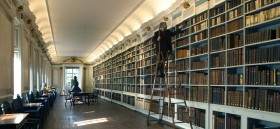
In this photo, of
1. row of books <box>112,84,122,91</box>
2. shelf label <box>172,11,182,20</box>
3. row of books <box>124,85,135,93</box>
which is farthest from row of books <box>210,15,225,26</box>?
row of books <box>112,84,122,91</box>

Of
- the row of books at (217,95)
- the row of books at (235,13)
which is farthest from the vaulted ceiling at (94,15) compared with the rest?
the row of books at (217,95)

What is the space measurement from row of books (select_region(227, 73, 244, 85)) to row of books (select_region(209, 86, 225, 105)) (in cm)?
35

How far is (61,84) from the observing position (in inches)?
1168

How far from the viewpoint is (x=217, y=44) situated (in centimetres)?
598

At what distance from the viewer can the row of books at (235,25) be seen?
524cm

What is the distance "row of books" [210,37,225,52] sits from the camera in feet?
19.0

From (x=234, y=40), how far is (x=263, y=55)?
0.90 meters

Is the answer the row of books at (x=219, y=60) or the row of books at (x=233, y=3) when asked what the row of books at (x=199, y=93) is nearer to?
the row of books at (x=219, y=60)

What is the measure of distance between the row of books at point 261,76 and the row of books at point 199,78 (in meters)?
1.51

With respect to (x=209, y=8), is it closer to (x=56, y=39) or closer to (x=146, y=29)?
(x=146, y=29)

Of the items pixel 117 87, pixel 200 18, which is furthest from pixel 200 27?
pixel 117 87

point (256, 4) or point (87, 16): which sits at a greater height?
point (87, 16)

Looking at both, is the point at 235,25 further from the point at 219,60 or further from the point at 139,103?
the point at 139,103

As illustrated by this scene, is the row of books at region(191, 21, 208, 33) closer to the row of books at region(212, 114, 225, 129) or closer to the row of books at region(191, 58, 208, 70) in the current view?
the row of books at region(191, 58, 208, 70)
